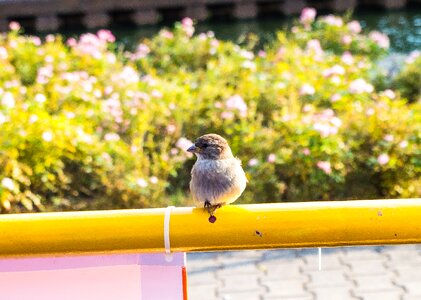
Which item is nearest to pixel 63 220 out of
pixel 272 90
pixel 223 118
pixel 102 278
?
pixel 102 278

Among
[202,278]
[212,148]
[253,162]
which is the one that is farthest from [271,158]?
[212,148]

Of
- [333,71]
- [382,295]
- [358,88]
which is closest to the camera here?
[382,295]

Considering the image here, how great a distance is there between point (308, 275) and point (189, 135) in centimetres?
194

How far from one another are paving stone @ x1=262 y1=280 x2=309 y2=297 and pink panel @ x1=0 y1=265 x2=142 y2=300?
279cm

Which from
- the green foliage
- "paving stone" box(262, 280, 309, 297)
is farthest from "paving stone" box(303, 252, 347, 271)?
the green foliage

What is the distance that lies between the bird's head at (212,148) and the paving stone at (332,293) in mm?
2156

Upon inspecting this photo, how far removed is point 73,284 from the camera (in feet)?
6.08

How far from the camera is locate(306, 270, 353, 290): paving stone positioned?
4.66 m

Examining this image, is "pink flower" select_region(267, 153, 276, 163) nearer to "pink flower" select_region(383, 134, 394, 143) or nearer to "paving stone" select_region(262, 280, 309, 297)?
"pink flower" select_region(383, 134, 394, 143)

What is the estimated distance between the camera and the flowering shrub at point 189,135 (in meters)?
5.64

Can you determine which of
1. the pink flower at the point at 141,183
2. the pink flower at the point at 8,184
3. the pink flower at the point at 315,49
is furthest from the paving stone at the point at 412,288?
the pink flower at the point at 315,49

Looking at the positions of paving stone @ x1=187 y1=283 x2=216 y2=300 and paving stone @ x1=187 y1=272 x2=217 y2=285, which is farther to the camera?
paving stone @ x1=187 y1=272 x2=217 y2=285

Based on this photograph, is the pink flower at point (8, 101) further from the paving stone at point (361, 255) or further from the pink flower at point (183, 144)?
the paving stone at point (361, 255)

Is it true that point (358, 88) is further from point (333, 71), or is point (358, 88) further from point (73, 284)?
point (73, 284)
